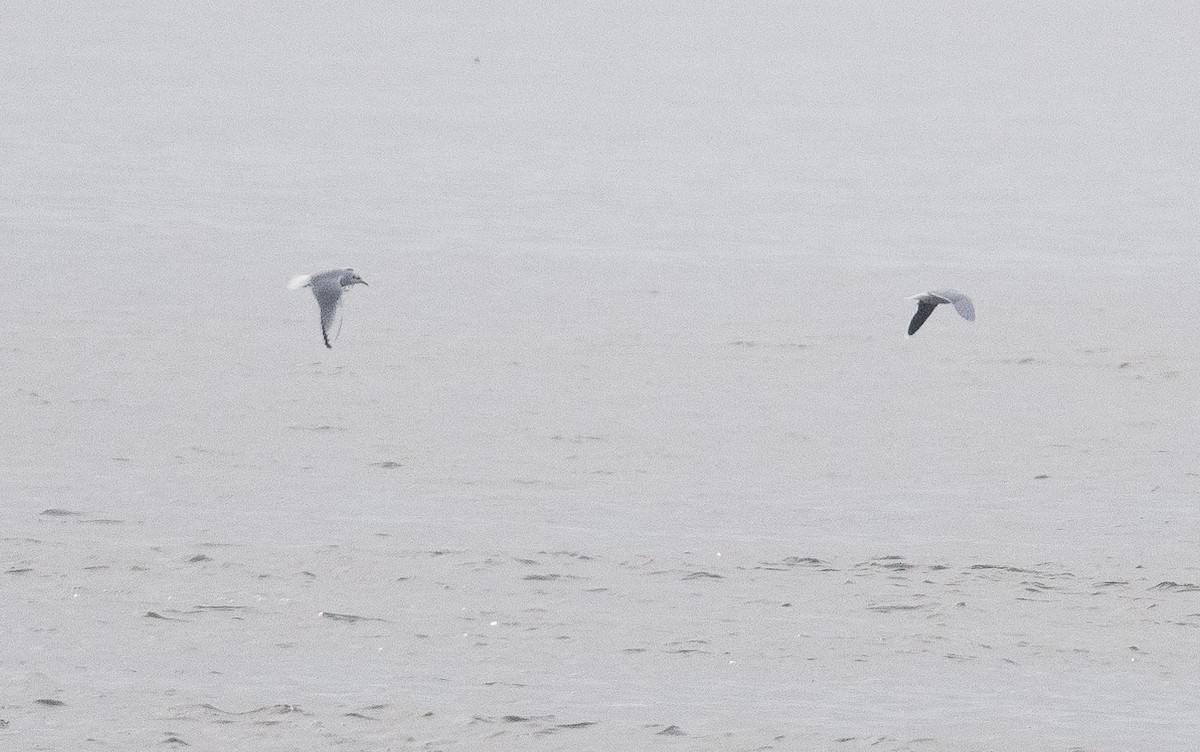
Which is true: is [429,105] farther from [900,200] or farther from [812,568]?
[812,568]

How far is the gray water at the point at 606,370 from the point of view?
37.8ft

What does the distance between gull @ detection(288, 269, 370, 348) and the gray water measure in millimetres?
1043

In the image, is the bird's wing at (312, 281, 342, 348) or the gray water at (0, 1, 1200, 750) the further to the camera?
the bird's wing at (312, 281, 342, 348)

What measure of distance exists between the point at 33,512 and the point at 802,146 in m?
26.4

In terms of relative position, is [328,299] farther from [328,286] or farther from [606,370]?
[606,370]

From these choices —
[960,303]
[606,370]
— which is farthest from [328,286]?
[606,370]

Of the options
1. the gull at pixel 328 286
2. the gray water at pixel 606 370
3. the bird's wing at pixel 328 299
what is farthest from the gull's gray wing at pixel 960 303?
the bird's wing at pixel 328 299

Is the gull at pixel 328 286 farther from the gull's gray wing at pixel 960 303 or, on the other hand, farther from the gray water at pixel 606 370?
the gull's gray wing at pixel 960 303

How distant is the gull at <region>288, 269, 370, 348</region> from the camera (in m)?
14.8

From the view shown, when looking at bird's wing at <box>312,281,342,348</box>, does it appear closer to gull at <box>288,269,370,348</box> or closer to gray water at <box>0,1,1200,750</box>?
gull at <box>288,269,370,348</box>

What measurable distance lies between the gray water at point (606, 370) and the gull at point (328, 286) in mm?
1043

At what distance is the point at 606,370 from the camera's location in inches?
746

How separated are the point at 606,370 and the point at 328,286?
172 inches

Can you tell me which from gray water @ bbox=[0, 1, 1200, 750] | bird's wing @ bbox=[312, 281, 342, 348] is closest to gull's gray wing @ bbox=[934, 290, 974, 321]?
gray water @ bbox=[0, 1, 1200, 750]
